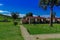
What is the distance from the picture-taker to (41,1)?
4756 centimetres

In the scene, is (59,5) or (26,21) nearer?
(59,5)

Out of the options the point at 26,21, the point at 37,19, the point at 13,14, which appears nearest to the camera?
the point at 26,21

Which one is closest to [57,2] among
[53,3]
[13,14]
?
[53,3]

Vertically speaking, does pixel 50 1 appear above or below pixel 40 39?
above

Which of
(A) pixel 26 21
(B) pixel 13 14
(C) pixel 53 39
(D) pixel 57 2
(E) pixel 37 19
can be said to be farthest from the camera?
(B) pixel 13 14

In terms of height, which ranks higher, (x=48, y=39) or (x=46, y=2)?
(x=46, y=2)

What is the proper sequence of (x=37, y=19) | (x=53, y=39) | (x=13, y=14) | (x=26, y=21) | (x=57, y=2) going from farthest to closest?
1. (x=13, y=14)
2. (x=37, y=19)
3. (x=26, y=21)
4. (x=57, y=2)
5. (x=53, y=39)

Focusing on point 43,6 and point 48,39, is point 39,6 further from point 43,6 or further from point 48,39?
point 48,39

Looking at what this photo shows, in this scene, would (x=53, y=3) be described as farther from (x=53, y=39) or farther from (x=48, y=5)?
(x=53, y=39)

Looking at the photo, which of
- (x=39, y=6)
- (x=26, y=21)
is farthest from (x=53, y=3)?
(x=26, y=21)

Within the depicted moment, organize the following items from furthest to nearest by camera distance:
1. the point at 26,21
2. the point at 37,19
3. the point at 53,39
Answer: the point at 37,19
the point at 26,21
the point at 53,39

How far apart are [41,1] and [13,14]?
138 feet

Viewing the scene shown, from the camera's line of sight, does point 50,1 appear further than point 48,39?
Yes

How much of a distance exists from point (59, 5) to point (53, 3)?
5.26ft
